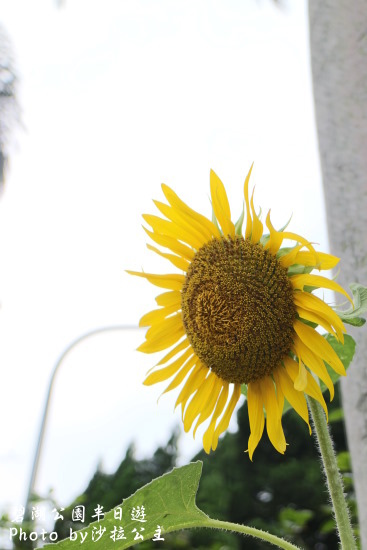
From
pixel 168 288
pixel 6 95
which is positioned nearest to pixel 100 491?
pixel 168 288

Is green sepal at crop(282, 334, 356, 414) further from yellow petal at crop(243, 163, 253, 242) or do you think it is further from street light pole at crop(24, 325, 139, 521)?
street light pole at crop(24, 325, 139, 521)

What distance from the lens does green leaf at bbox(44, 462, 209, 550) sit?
52 cm

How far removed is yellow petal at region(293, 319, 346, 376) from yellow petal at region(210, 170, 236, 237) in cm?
11

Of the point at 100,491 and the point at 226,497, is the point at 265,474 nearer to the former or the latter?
the point at 226,497

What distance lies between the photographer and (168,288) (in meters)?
0.69

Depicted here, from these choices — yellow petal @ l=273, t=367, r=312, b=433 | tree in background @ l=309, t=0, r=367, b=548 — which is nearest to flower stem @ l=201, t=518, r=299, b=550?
yellow petal @ l=273, t=367, r=312, b=433

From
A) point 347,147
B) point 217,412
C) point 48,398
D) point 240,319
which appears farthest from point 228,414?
point 48,398

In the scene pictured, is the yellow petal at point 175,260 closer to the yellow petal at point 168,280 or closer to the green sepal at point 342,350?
the yellow petal at point 168,280

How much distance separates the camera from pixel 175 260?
677 millimetres

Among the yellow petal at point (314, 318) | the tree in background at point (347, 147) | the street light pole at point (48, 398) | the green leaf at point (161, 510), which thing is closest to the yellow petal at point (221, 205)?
the yellow petal at point (314, 318)

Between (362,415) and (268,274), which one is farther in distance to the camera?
(362,415)

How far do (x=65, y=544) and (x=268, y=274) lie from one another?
0.28 m

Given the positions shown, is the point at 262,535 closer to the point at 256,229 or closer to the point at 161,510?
the point at 161,510

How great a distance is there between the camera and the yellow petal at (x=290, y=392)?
59 cm
